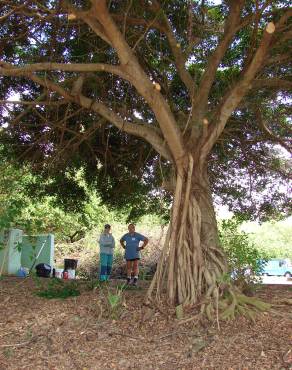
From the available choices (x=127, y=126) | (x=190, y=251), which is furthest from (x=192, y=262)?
(x=127, y=126)

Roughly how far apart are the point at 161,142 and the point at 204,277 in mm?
2071

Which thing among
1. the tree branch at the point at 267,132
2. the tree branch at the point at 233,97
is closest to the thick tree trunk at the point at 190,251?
the tree branch at the point at 233,97

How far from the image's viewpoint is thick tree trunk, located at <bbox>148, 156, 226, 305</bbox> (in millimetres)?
6484

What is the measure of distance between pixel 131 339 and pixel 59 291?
2.13m

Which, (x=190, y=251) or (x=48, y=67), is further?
(x=190, y=251)

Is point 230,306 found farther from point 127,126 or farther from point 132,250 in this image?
point 132,250

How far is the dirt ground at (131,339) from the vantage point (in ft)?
16.4

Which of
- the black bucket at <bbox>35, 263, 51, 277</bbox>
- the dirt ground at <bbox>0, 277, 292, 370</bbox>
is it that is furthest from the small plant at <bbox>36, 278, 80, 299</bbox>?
the black bucket at <bbox>35, 263, 51, 277</bbox>

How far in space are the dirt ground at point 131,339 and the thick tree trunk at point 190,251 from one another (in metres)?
0.40

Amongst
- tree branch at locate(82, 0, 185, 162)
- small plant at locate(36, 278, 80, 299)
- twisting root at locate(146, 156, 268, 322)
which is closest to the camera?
tree branch at locate(82, 0, 185, 162)

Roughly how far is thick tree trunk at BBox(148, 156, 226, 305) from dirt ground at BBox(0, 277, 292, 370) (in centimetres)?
40

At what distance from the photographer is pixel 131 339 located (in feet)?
18.5

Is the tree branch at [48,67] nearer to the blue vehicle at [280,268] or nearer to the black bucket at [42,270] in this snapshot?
the black bucket at [42,270]

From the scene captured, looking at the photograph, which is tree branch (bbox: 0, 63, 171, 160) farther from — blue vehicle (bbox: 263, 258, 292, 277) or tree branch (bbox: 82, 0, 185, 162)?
blue vehicle (bbox: 263, 258, 292, 277)
